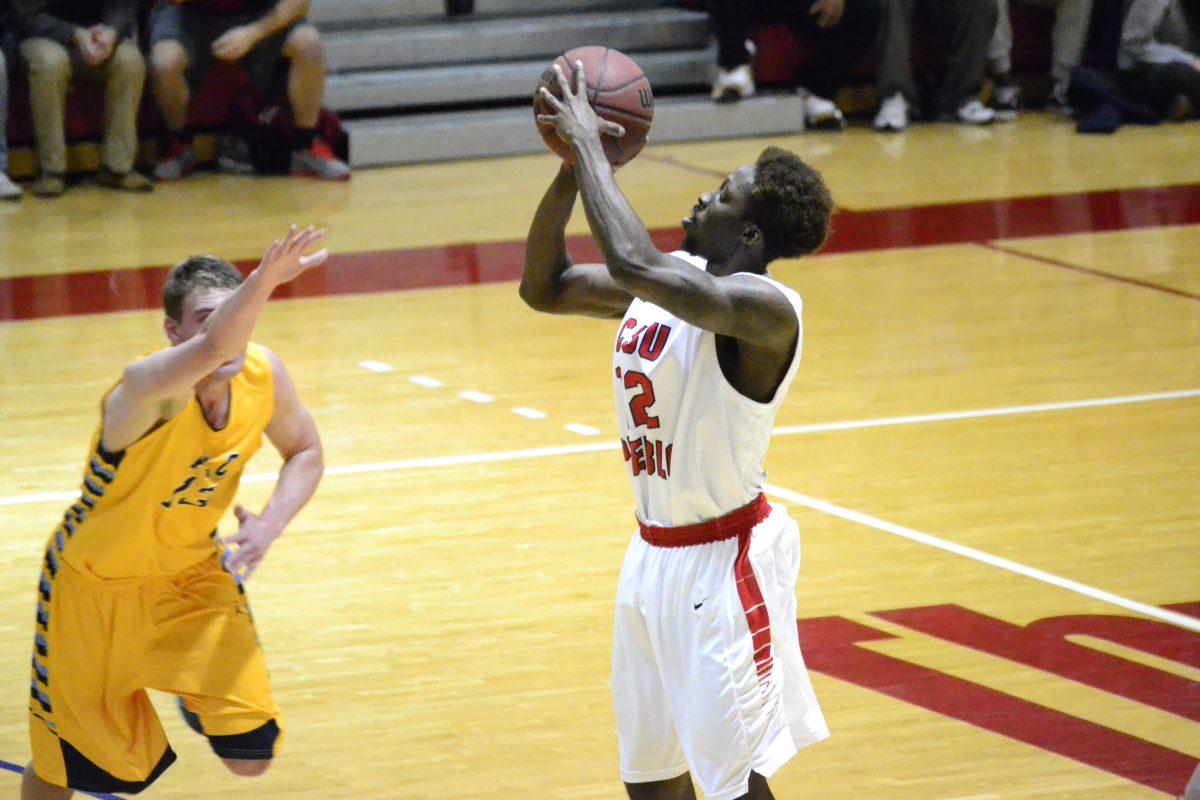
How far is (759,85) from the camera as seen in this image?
12883 millimetres

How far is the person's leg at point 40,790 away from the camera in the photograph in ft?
12.1

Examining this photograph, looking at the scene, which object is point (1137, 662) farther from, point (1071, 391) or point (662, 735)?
point (1071, 391)

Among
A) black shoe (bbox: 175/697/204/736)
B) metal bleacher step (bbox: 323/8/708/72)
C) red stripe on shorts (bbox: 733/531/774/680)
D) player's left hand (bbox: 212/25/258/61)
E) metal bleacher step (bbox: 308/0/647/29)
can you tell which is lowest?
metal bleacher step (bbox: 323/8/708/72)

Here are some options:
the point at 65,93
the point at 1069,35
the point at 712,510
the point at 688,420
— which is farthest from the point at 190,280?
the point at 1069,35

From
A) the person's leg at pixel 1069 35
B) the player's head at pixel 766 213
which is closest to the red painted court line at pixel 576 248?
the person's leg at pixel 1069 35

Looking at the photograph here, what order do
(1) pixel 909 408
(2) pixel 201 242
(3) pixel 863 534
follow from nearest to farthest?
(3) pixel 863 534, (1) pixel 909 408, (2) pixel 201 242

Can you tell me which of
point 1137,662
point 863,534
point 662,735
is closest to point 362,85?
point 863,534

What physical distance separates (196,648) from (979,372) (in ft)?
15.4

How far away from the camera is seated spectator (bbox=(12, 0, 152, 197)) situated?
10.5 m

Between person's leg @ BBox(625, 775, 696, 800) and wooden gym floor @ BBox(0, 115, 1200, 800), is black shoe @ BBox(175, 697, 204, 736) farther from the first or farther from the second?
person's leg @ BBox(625, 775, 696, 800)

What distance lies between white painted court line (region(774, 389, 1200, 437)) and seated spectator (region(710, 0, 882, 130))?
18.6 feet

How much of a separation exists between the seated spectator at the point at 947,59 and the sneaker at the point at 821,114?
0.31 m

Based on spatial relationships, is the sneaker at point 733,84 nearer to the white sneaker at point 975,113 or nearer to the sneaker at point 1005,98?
the white sneaker at point 975,113

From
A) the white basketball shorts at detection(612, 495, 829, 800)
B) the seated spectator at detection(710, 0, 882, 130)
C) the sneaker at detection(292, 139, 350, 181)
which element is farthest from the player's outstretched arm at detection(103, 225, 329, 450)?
the seated spectator at detection(710, 0, 882, 130)
